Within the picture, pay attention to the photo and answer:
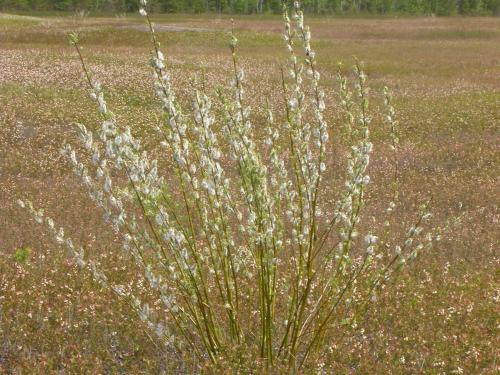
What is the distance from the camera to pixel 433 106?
78.3 ft

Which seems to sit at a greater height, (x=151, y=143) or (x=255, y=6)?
(x=255, y=6)

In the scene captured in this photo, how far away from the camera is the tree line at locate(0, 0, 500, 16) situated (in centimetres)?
11419

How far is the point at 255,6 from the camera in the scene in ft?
406

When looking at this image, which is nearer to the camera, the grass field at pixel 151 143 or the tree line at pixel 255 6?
the grass field at pixel 151 143

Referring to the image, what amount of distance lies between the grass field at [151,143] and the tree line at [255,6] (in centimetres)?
8703

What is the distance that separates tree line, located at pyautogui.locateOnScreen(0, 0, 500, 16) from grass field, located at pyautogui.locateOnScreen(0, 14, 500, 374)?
286 ft

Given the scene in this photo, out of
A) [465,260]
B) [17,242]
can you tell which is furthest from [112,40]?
[465,260]

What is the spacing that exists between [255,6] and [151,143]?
112m

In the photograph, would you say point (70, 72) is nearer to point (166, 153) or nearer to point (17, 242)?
point (166, 153)

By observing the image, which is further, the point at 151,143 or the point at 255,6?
the point at 255,6

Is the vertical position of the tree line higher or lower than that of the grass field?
higher

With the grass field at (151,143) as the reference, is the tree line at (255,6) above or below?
above

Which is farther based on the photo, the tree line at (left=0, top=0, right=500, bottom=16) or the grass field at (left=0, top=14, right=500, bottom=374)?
the tree line at (left=0, top=0, right=500, bottom=16)

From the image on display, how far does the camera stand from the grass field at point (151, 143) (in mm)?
6754
